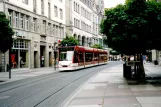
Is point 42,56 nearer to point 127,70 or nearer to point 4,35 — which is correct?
point 127,70

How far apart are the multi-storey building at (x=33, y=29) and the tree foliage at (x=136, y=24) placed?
20.4 metres

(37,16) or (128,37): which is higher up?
(37,16)

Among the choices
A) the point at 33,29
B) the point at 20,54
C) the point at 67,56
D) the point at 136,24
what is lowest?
the point at 67,56

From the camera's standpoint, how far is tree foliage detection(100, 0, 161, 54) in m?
17.3

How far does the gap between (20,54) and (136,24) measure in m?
25.7

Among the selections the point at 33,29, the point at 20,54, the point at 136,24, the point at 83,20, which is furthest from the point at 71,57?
the point at 83,20

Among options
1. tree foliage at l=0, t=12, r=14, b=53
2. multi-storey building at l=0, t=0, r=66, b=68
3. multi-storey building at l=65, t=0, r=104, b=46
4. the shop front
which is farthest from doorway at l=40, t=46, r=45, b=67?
tree foliage at l=0, t=12, r=14, b=53

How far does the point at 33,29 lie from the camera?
1735 inches

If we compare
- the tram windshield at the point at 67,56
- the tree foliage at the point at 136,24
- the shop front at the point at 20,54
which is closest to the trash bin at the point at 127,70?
the tree foliage at the point at 136,24

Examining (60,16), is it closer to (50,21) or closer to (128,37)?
(50,21)

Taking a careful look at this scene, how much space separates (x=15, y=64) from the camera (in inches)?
1516

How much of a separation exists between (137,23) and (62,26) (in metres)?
41.6

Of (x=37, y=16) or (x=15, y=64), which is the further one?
(x=37, y=16)

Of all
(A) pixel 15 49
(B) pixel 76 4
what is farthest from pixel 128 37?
(B) pixel 76 4
